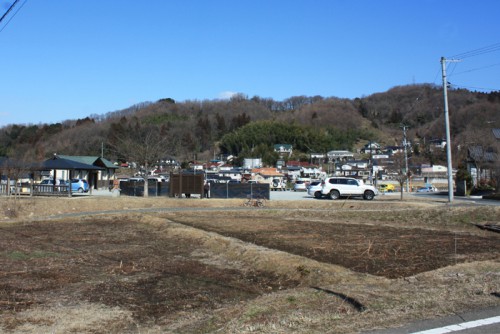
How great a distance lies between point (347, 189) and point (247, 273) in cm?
2654


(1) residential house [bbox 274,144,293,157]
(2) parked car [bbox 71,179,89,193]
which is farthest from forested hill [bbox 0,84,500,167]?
(2) parked car [bbox 71,179,89,193]

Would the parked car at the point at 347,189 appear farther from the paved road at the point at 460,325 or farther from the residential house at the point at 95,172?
the residential house at the point at 95,172

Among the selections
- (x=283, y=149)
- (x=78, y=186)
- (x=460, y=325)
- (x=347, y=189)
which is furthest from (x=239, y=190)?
(x=283, y=149)

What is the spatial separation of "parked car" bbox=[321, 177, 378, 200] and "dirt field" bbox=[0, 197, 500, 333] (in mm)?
12011

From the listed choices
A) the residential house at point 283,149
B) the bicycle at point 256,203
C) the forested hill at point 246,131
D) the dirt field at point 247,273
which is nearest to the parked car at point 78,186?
the bicycle at point 256,203

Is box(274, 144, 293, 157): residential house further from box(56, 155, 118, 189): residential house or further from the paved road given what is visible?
the paved road

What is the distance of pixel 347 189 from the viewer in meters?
36.8

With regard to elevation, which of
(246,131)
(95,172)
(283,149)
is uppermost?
(246,131)

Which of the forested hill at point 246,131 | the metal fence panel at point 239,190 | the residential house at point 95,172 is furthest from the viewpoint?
the forested hill at point 246,131

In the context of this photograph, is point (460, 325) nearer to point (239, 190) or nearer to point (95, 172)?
point (239, 190)

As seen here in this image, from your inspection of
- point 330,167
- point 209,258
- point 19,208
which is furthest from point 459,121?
point 209,258

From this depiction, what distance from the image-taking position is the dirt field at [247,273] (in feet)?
22.0

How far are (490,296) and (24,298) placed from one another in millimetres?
7586

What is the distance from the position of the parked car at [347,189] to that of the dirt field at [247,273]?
12011mm
